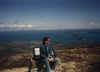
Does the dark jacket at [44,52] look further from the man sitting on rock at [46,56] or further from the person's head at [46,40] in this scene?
the person's head at [46,40]

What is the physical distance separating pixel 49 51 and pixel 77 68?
8.12 ft

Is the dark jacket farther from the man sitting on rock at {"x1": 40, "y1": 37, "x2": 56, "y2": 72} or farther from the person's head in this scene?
the person's head

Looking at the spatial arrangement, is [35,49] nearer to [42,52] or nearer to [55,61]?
[42,52]

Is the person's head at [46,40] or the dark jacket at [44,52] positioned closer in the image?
the person's head at [46,40]

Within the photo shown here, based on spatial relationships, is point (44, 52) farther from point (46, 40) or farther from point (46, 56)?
point (46, 40)

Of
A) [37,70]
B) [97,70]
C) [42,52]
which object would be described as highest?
[42,52]

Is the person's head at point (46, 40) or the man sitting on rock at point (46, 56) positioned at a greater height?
the person's head at point (46, 40)

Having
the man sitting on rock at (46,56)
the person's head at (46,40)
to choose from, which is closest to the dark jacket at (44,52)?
the man sitting on rock at (46,56)

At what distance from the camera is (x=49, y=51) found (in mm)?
3758

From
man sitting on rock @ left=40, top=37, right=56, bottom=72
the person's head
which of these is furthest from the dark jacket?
the person's head

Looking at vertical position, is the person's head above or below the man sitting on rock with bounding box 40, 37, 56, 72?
above

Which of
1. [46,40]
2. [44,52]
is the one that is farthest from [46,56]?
[46,40]

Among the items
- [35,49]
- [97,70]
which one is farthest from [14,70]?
[97,70]

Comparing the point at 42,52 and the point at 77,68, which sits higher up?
the point at 42,52
